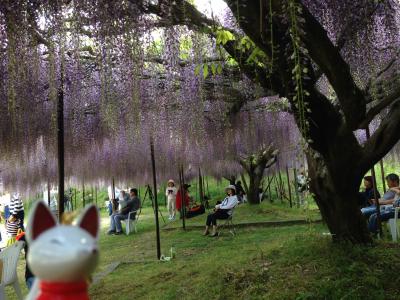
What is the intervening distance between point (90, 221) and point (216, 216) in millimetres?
8083

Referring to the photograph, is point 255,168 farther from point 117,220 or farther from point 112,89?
point 112,89

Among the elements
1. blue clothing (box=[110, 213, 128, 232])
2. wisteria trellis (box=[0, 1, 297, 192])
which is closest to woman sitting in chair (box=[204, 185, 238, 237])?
wisteria trellis (box=[0, 1, 297, 192])

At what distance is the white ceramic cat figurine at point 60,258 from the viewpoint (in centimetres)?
102

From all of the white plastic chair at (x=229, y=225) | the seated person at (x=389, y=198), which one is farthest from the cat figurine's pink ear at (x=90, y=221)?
the white plastic chair at (x=229, y=225)

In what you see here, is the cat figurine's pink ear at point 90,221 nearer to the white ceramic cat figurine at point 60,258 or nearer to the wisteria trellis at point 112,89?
the white ceramic cat figurine at point 60,258

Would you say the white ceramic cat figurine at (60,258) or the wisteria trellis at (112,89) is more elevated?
the wisteria trellis at (112,89)

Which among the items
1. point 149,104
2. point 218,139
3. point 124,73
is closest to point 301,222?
point 218,139

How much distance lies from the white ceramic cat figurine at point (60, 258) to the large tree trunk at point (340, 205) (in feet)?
10.7

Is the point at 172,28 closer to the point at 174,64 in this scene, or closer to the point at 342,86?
the point at 174,64

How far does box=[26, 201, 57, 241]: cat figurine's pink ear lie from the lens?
1086 mm

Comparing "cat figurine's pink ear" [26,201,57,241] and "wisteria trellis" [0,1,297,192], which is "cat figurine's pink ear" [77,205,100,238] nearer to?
"cat figurine's pink ear" [26,201,57,241]

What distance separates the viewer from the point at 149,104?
22.3ft

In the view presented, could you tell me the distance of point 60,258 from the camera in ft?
3.33

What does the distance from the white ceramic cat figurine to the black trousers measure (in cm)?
799
